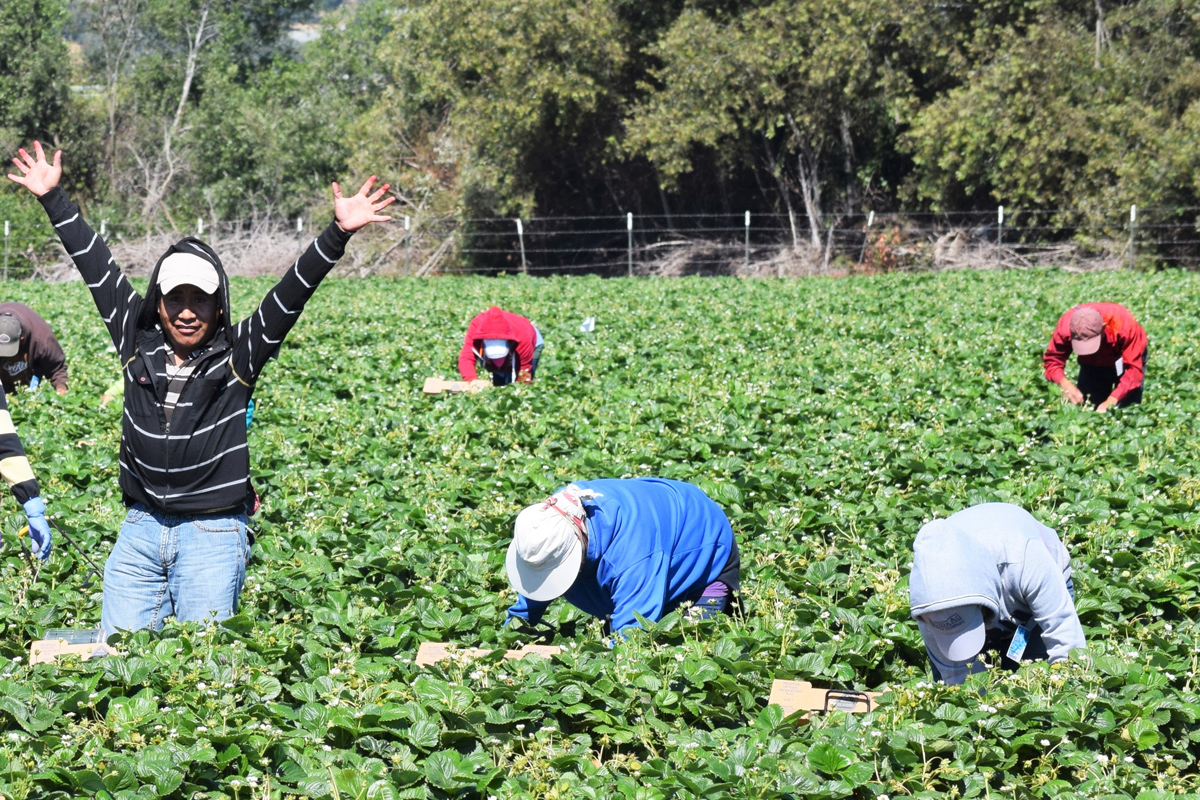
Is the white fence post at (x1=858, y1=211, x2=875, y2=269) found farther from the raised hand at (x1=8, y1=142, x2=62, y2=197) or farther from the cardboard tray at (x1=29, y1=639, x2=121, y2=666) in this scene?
the cardboard tray at (x1=29, y1=639, x2=121, y2=666)

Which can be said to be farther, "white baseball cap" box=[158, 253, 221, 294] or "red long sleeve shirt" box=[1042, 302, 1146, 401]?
"red long sleeve shirt" box=[1042, 302, 1146, 401]

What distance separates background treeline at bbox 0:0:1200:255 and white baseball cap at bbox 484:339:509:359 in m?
17.7

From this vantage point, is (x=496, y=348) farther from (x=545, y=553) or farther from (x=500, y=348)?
(x=545, y=553)

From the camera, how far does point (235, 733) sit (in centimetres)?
354

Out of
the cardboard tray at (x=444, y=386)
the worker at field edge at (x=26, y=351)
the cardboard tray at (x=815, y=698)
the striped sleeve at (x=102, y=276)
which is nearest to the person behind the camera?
the cardboard tray at (x=815, y=698)

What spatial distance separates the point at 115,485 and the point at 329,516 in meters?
1.66

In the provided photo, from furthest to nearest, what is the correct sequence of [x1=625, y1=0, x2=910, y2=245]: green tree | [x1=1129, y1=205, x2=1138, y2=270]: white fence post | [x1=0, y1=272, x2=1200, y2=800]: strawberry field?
[x1=625, y1=0, x2=910, y2=245]: green tree
[x1=1129, y1=205, x2=1138, y2=270]: white fence post
[x1=0, y1=272, x2=1200, y2=800]: strawberry field

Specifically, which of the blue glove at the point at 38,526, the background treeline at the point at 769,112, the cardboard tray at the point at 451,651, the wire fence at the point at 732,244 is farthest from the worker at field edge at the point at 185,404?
the background treeline at the point at 769,112

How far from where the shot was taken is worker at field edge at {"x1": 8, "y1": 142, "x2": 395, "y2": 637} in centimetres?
417

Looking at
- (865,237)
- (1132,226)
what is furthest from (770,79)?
(1132,226)

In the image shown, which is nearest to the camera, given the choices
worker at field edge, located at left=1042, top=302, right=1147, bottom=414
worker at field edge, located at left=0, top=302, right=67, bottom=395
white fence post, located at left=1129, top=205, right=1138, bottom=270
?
worker at field edge, located at left=1042, top=302, right=1147, bottom=414

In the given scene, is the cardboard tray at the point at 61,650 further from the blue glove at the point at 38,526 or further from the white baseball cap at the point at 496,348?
the white baseball cap at the point at 496,348

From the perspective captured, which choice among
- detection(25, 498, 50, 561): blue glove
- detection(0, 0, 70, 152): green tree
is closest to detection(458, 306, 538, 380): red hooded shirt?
detection(25, 498, 50, 561): blue glove

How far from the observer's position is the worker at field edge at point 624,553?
4254 mm
